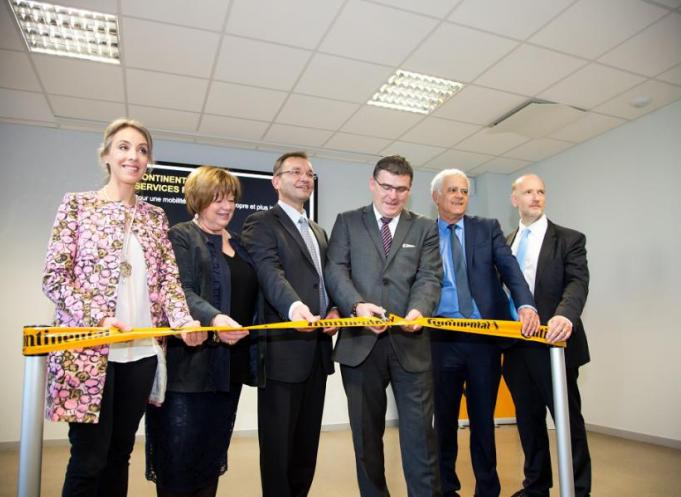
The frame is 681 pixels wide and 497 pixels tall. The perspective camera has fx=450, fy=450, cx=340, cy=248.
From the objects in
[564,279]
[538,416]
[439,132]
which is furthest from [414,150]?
[538,416]

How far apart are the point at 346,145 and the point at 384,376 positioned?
3.97m

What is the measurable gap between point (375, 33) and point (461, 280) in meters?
2.07

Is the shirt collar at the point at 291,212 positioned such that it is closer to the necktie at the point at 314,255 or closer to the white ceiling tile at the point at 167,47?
the necktie at the point at 314,255

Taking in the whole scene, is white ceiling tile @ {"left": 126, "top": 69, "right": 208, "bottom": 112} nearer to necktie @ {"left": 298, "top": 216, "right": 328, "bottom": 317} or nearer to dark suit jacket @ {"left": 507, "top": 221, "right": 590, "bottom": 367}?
necktie @ {"left": 298, "top": 216, "right": 328, "bottom": 317}

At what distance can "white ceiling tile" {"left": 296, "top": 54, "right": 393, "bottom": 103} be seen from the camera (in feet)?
12.4

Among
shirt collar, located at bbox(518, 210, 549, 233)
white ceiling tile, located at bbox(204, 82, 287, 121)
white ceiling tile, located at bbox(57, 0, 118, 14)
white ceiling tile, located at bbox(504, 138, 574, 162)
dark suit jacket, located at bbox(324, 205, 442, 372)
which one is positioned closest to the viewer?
dark suit jacket, located at bbox(324, 205, 442, 372)

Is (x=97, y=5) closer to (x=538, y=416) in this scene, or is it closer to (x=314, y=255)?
(x=314, y=255)

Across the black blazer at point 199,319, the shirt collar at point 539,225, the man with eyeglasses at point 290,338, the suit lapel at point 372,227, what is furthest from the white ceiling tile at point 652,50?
the black blazer at point 199,319

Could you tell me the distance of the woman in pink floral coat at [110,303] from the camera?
4.81 feet

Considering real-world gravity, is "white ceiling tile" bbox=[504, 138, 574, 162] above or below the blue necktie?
above

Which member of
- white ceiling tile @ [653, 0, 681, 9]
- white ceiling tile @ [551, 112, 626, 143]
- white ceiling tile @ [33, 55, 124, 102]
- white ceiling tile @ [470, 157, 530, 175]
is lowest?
white ceiling tile @ [470, 157, 530, 175]

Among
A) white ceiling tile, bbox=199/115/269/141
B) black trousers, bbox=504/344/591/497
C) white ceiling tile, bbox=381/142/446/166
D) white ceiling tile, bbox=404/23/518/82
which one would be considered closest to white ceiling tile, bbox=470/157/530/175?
white ceiling tile, bbox=381/142/446/166

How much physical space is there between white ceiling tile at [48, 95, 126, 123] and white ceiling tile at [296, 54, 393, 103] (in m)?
1.87

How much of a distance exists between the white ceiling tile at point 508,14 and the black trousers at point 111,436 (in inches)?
118
